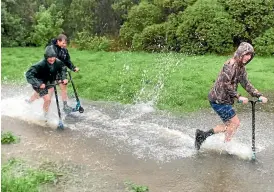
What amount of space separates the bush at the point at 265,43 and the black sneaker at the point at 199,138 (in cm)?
780

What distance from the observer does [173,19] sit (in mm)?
15484

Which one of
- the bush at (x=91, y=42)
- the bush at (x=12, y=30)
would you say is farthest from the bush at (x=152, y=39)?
the bush at (x=12, y=30)

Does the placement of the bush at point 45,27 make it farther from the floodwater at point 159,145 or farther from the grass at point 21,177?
the grass at point 21,177

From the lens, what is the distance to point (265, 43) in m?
14.5

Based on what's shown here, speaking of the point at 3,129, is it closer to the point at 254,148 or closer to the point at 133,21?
the point at 254,148

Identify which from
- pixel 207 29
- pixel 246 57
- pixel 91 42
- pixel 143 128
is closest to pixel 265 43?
pixel 207 29

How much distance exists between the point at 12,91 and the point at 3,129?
9.19 feet

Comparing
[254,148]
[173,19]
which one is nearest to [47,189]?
[254,148]

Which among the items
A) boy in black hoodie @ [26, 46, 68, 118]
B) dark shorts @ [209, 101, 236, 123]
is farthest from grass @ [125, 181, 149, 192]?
boy in black hoodie @ [26, 46, 68, 118]

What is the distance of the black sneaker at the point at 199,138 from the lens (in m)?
7.39

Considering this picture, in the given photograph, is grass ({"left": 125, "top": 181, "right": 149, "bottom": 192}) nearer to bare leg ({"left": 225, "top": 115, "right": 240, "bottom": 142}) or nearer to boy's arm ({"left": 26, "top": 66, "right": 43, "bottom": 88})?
bare leg ({"left": 225, "top": 115, "right": 240, "bottom": 142})

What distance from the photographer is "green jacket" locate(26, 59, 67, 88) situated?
858 centimetres

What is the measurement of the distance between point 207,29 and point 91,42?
4.29 meters

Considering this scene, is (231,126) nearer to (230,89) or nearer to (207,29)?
(230,89)
